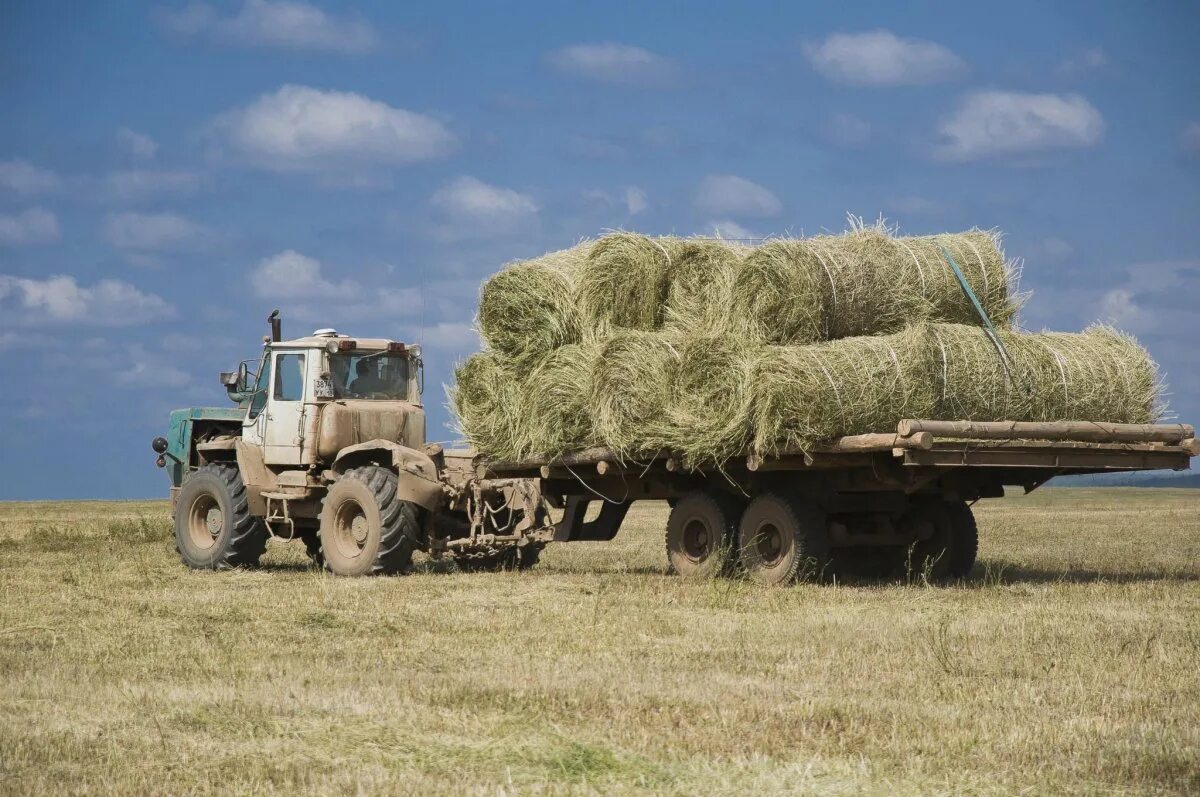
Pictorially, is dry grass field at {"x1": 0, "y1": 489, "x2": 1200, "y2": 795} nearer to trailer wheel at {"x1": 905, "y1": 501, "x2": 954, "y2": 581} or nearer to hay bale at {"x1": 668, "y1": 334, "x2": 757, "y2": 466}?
trailer wheel at {"x1": 905, "y1": 501, "x2": 954, "y2": 581}

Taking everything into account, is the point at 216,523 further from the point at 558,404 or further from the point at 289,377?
the point at 558,404

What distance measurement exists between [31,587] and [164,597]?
5.85ft

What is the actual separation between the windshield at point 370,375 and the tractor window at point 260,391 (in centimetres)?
75

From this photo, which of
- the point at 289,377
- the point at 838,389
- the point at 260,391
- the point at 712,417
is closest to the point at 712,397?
the point at 712,417

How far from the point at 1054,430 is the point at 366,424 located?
272 inches

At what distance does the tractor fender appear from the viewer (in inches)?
580

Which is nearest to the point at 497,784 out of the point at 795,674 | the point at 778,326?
the point at 795,674

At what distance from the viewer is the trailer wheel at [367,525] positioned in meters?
14.8

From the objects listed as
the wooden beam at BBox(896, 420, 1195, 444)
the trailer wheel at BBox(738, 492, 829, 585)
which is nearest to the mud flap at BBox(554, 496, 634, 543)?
the trailer wheel at BBox(738, 492, 829, 585)

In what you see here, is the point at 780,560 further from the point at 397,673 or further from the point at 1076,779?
the point at 1076,779

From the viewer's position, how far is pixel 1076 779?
241 inches

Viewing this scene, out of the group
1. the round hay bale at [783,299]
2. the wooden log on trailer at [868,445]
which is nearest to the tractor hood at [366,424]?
the round hay bale at [783,299]

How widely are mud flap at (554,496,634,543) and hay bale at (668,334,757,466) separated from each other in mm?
2574

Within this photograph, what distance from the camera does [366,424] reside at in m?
15.9
